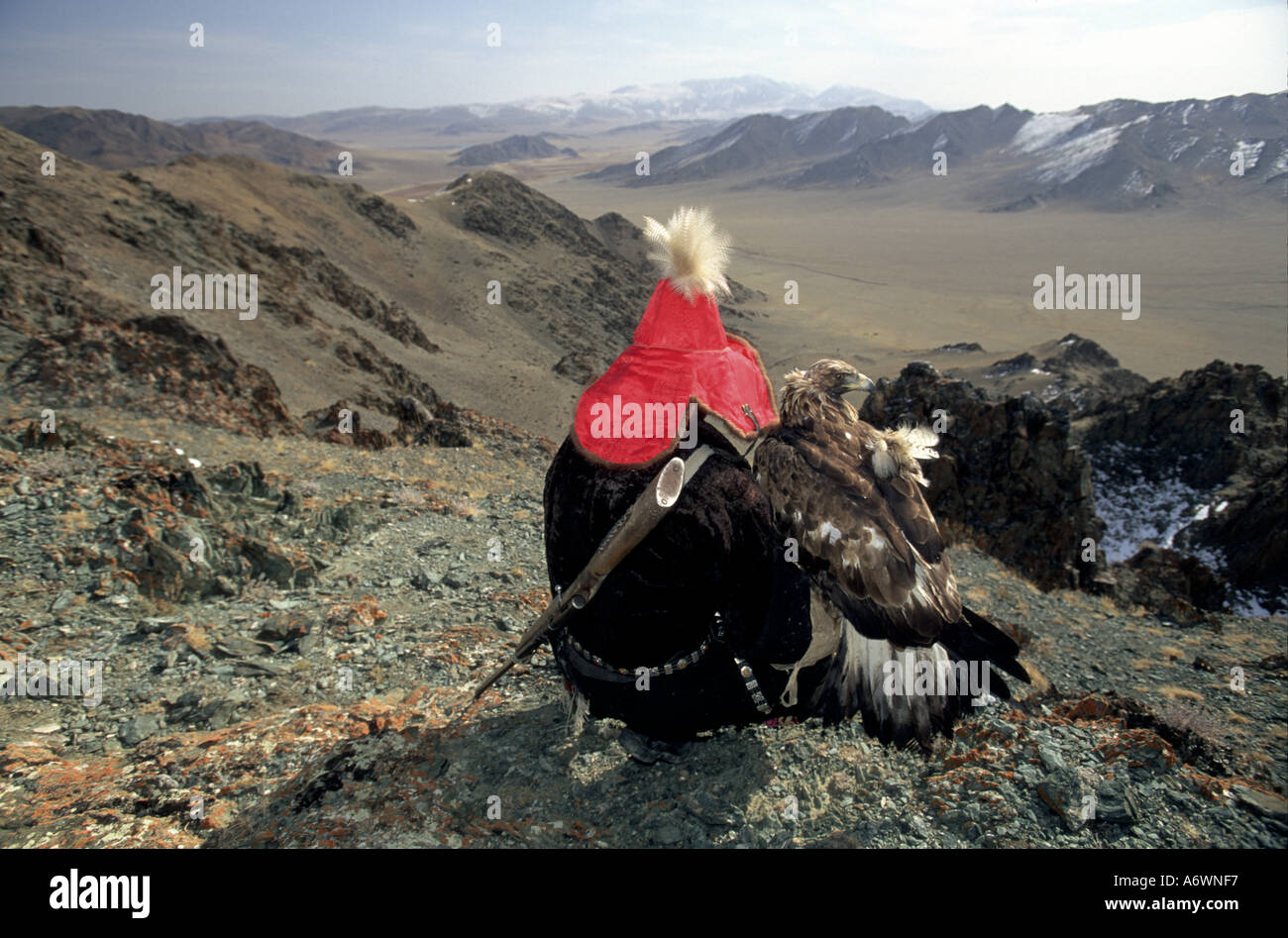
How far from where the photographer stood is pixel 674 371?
2561 millimetres

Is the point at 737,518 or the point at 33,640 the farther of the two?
the point at 33,640

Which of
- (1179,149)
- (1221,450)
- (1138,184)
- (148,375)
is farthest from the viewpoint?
(1179,149)

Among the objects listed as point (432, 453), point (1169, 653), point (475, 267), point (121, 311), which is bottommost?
point (1169, 653)

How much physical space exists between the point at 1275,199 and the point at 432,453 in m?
115

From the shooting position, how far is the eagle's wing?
2.91 m

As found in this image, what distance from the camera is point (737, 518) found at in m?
2.65

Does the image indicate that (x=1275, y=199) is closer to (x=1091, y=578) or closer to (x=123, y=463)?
(x=1091, y=578)

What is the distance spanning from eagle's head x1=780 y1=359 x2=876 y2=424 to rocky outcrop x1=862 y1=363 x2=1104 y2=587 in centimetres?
889

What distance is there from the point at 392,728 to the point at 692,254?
3043 mm

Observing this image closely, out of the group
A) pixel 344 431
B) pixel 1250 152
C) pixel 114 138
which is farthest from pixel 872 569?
pixel 114 138

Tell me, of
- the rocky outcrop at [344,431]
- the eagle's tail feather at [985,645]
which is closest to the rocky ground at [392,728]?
the eagle's tail feather at [985,645]

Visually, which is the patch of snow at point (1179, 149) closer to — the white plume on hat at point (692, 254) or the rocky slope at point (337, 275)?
the rocky slope at point (337, 275)

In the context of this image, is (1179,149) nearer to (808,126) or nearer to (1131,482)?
(808,126)

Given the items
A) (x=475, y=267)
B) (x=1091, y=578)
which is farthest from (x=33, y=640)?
(x=475, y=267)
